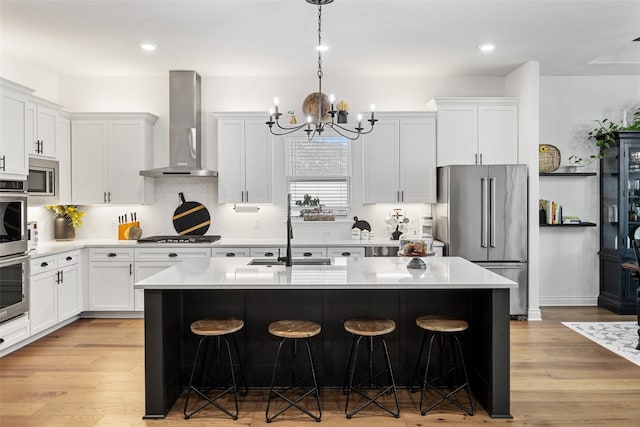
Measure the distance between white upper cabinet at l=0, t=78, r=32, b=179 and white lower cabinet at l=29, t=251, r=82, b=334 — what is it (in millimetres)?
873

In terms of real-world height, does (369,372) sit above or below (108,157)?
below

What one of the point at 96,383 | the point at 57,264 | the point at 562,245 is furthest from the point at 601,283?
the point at 57,264

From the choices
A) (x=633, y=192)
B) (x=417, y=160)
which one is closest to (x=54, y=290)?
(x=417, y=160)

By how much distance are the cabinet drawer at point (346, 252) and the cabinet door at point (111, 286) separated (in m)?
2.29

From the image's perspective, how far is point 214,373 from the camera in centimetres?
341

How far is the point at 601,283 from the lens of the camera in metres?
6.03

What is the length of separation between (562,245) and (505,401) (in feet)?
12.2

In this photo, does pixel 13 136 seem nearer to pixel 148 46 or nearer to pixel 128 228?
pixel 148 46

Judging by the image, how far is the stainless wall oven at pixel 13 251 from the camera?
13.3ft

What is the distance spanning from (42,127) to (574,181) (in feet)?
20.8

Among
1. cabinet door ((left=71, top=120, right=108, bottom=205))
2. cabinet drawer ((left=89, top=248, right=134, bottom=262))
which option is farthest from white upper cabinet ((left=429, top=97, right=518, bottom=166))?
cabinet door ((left=71, top=120, right=108, bottom=205))

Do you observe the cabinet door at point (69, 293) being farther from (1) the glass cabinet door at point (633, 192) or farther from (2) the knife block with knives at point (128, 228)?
(1) the glass cabinet door at point (633, 192)

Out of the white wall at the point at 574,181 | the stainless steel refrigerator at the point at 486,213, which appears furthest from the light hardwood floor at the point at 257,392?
the white wall at the point at 574,181

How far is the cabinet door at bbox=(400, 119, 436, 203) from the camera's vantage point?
572cm
